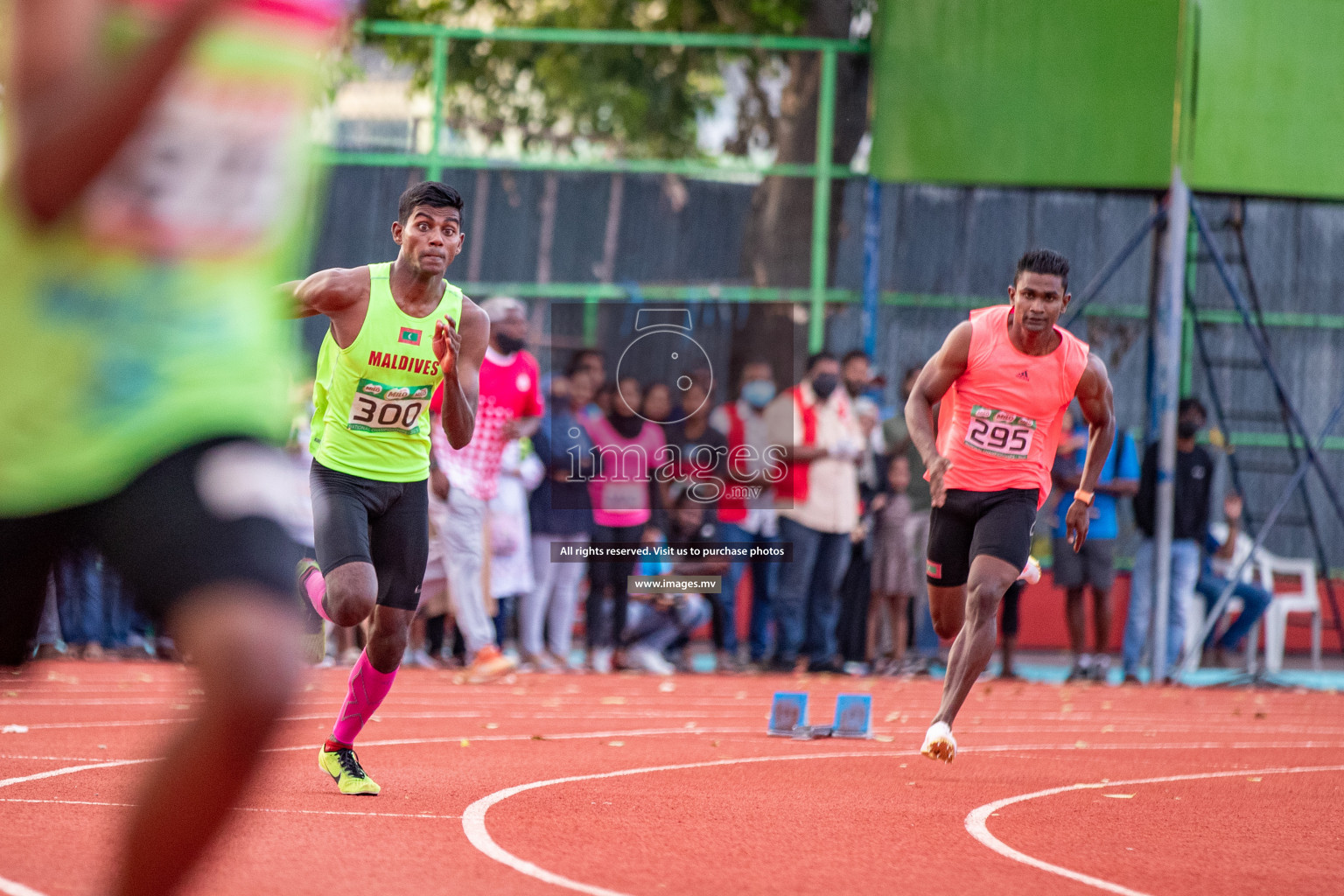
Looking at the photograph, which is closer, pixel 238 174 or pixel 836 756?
pixel 238 174

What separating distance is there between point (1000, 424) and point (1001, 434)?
5 cm

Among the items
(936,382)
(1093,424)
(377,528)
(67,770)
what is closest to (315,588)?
(377,528)

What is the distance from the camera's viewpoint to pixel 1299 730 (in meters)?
11.4

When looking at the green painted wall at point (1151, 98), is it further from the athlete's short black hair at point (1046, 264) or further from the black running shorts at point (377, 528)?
the black running shorts at point (377, 528)

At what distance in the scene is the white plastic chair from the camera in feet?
54.5

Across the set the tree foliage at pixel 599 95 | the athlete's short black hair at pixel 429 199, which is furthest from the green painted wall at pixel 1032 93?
the athlete's short black hair at pixel 429 199

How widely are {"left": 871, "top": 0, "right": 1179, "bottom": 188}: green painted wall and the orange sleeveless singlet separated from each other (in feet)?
25.9

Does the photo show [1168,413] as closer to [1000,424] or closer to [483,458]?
[483,458]

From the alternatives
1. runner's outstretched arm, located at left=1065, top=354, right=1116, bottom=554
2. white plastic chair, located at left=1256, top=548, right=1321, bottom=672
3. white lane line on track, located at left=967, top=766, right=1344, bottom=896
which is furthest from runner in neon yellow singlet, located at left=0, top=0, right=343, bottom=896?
white plastic chair, located at left=1256, top=548, right=1321, bottom=672

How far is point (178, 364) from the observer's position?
284cm

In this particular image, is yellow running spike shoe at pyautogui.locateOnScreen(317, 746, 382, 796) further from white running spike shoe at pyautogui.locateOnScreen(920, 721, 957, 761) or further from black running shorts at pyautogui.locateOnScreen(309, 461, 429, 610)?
white running spike shoe at pyautogui.locateOnScreen(920, 721, 957, 761)

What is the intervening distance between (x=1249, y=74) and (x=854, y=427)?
4838mm

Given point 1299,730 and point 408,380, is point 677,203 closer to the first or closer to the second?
point 1299,730

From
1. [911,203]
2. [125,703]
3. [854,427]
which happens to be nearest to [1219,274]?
[911,203]
